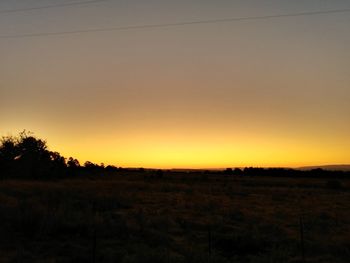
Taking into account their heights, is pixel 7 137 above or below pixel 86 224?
above

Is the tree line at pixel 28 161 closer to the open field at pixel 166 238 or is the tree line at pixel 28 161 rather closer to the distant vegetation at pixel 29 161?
the distant vegetation at pixel 29 161

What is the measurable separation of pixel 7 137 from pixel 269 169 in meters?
122

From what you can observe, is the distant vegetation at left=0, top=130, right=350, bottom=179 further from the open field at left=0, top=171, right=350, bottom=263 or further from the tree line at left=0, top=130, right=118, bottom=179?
the open field at left=0, top=171, right=350, bottom=263

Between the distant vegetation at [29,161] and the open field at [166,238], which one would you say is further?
the distant vegetation at [29,161]

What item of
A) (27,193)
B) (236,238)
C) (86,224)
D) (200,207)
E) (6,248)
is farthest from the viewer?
(27,193)

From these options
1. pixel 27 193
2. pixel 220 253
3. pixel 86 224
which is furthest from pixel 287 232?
pixel 27 193

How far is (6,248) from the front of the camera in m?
18.0

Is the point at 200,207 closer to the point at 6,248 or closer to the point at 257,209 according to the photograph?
the point at 257,209

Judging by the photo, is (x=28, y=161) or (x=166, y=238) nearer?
(x=166, y=238)

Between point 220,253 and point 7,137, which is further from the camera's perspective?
point 7,137

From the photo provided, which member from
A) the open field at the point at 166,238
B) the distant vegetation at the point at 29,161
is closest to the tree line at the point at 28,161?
the distant vegetation at the point at 29,161

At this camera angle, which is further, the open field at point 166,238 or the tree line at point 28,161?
the tree line at point 28,161

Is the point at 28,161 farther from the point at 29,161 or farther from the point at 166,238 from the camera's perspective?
the point at 166,238

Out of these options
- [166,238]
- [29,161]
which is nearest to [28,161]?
[29,161]
